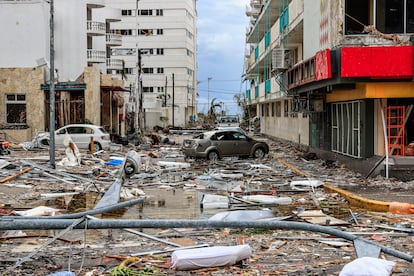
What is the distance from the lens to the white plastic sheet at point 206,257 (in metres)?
8.14

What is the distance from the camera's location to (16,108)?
41375mm

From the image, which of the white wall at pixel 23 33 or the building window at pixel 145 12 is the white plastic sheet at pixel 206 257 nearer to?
the white wall at pixel 23 33

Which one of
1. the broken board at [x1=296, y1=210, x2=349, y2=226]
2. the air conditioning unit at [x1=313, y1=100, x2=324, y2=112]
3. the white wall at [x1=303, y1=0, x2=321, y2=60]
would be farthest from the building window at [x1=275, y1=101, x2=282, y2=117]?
the broken board at [x1=296, y1=210, x2=349, y2=226]

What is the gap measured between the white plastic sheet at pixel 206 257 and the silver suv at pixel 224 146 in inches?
783

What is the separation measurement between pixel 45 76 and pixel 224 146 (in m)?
18.6

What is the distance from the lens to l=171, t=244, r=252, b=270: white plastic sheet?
8.14 m

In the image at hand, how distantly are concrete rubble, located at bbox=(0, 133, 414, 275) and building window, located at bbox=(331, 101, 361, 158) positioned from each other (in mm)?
900

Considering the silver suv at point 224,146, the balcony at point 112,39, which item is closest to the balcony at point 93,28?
the balcony at point 112,39

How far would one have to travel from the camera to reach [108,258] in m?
8.91

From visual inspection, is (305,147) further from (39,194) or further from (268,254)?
(268,254)

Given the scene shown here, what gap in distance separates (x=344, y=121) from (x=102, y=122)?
27626 mm

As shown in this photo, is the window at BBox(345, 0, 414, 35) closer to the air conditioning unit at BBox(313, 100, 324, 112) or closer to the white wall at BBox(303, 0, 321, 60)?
the white wall at BBox(303, 0, 321, 60)

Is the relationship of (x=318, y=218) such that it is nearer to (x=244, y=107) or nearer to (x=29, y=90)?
(x=29, y=90)

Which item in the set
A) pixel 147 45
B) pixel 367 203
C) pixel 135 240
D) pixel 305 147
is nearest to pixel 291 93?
pixel 305 147
